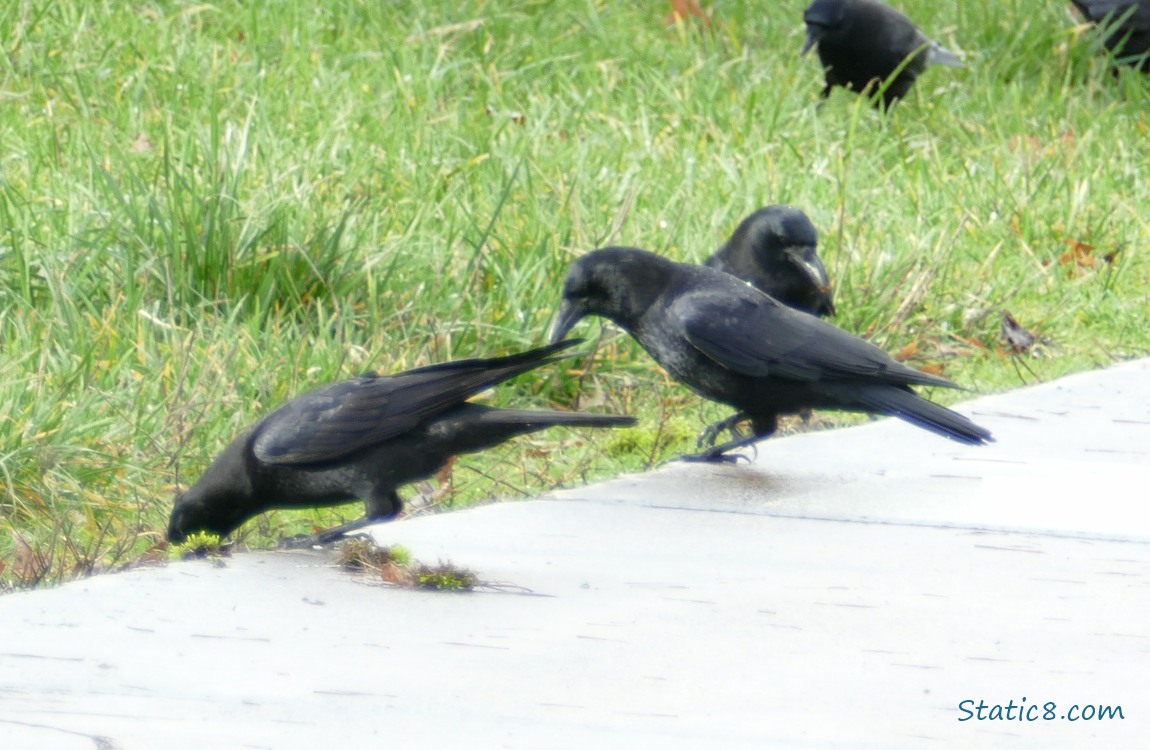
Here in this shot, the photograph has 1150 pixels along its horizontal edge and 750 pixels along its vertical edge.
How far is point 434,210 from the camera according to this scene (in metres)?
6.18

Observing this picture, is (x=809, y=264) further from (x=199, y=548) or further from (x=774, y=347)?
(x=199, y=548)

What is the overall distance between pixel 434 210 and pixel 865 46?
3.63m

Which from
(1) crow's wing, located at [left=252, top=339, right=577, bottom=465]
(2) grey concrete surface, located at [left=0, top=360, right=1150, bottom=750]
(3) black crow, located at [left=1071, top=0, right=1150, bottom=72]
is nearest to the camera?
(2) grey concrete surface, located at [left=0, top=360, right=1150, bottom=750]

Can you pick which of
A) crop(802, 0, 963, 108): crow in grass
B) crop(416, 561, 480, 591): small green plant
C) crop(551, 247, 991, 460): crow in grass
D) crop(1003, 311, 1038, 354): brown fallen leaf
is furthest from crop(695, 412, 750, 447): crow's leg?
crop(802, 0, 963, 108): crow in grass

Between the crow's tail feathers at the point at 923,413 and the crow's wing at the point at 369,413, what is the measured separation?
97cm

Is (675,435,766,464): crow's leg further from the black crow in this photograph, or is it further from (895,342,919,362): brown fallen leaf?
the black crow

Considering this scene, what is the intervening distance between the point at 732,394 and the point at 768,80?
198 inches

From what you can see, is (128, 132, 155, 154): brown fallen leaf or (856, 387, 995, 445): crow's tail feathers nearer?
(856, 387, 995, 445): crow's tail feathers

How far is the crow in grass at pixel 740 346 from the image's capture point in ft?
13.9

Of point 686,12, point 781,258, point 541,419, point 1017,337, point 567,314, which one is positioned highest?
point 541,419

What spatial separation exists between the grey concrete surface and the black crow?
21.4 feet

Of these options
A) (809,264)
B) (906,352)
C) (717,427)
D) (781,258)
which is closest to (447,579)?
(717,427)

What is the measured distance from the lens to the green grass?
459 cm

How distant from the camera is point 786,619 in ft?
9.95
